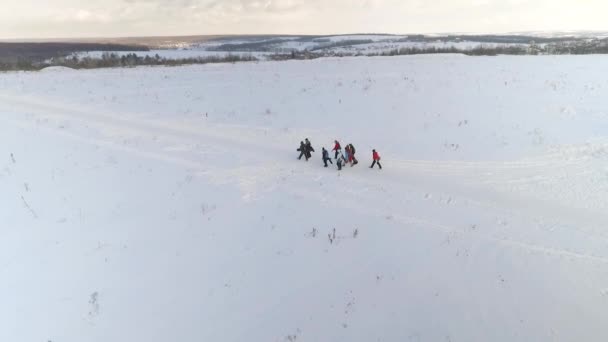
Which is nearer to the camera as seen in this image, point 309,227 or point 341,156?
point 309,227

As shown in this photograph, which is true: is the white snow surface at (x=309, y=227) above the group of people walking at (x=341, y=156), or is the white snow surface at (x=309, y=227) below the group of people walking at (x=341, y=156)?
below

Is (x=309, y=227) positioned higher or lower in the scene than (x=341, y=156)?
lower

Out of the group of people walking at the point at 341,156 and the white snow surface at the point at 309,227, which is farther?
the group of people walking at the point at 341,156

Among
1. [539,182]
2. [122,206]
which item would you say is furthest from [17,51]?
[539,182]

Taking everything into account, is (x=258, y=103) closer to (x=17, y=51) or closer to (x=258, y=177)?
(x=258, y=177)

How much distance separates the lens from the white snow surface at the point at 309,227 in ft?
23.0

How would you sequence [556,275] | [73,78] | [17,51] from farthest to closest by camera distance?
[17,51] → [73,78] → [556,275]

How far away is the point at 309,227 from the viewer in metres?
9.76

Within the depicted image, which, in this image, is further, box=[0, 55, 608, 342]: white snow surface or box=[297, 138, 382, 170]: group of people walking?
box=[297, 138, 382, 170]: group of people walking

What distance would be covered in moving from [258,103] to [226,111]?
98.8 inches

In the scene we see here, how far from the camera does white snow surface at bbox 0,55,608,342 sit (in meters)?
7.02

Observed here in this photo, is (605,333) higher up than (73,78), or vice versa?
(73,78)

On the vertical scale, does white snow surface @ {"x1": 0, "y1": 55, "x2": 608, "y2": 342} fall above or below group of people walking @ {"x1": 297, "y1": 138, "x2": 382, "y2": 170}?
below

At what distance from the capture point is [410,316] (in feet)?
22.6
